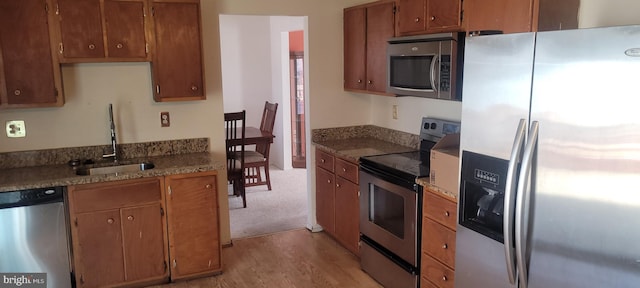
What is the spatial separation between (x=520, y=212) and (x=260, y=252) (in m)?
2.52

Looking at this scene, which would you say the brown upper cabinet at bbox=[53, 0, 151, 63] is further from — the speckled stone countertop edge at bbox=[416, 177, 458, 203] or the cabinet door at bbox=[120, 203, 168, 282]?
the speckled stone countertop edge at bbox=[416, 177, 458, 203]

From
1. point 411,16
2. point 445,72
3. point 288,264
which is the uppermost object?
point 411,16

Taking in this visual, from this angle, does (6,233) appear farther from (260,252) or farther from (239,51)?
(239,51)

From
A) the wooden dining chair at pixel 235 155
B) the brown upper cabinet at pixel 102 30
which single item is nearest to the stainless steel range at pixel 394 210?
the brown upper cabinet at pixel 102 30

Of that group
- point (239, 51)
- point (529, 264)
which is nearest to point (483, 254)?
point (529, 264)

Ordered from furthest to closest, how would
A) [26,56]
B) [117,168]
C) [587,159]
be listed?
[117,168], [26,56], [587,159]

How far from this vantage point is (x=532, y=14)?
2.33 metres

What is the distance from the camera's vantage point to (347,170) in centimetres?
369

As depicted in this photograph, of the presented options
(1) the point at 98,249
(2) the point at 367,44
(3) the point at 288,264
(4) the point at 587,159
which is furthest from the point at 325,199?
(4) the point at 587,159

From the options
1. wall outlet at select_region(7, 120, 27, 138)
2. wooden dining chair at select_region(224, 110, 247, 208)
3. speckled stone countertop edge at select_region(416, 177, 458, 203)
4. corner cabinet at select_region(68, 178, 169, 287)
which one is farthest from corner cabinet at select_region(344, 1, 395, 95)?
wall outlet at select_region(7, 120, 27, 138)

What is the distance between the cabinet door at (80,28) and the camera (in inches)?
123

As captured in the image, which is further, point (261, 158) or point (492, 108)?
point (261, 158)

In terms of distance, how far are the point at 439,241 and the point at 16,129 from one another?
293 centimetres

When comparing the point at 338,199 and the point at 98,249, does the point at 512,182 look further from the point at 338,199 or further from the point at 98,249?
the point at 98,249
